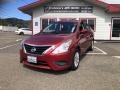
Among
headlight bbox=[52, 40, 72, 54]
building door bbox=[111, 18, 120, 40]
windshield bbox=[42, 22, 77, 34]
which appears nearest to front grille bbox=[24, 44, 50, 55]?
headlight bbox=[52, 40, 72, 54]

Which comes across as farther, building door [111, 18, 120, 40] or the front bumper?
Answer: building door [111, 18, 120, 40]

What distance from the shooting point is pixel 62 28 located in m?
8.30

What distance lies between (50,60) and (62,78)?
0.66 metres

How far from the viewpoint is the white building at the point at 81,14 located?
2125 centimetres

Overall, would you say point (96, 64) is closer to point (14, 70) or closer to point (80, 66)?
point (80, 66)

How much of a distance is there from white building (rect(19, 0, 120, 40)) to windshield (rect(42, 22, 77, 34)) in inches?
498

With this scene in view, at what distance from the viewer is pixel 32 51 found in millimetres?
6773

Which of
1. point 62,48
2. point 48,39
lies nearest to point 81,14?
point 48,39

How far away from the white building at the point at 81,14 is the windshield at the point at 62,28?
12.6 meters

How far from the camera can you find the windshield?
26.2 feet

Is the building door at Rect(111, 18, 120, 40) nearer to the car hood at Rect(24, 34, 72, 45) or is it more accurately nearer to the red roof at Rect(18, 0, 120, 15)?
the red roof at Rect(18, 0, 120, 15)

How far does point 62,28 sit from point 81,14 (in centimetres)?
1343

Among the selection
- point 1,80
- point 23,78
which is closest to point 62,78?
point 23,78

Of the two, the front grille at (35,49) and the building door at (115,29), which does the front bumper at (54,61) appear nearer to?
the front grille at (35,49)
